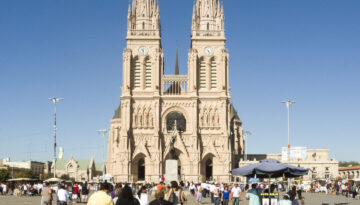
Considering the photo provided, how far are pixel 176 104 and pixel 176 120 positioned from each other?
266cm

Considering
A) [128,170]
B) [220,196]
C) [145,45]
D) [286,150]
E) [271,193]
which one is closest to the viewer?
[271,193]

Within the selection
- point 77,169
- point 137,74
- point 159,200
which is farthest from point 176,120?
Result: point 159,200

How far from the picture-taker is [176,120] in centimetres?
8444

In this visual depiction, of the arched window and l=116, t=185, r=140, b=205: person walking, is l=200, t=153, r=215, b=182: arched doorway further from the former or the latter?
l=116, t=185, r=140, b=205: person walking

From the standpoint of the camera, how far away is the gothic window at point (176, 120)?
8425 centimetres

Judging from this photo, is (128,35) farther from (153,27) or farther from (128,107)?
(128,107)

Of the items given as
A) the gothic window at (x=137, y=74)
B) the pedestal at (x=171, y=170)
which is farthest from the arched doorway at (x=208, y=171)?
the pedestal at (x=171, y=170)

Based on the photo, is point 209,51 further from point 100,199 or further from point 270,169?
point 100,199

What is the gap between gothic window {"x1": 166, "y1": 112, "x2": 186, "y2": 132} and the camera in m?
84.2

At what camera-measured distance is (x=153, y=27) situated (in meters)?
86.2

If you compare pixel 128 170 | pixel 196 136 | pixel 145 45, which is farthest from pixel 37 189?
pixel 145 45

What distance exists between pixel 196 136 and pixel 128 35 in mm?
19816

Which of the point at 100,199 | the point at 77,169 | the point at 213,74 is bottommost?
the point at 77,169

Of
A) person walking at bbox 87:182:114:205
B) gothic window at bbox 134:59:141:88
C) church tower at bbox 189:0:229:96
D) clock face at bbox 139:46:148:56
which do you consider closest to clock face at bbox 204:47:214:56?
church tower at bbox 189:0:229:96
